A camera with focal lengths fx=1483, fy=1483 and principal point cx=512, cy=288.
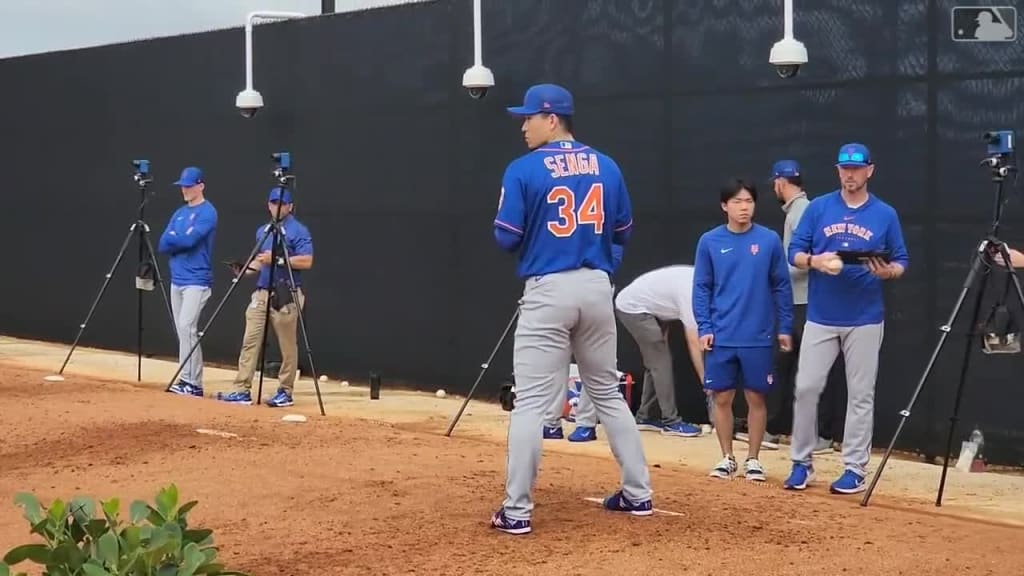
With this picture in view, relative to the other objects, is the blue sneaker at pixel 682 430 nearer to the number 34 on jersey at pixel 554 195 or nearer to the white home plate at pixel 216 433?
the white home plate at pixel 216 433

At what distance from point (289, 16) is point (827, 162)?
6.84 meters

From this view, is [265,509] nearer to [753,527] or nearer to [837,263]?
[753,527]

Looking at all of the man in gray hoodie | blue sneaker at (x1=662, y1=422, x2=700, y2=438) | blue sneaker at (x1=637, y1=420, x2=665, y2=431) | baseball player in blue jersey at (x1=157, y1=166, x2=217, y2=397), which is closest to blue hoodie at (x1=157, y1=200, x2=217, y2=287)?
baseball player in blue jersey at (x1=157, y1=166, x2=217, y2=397)

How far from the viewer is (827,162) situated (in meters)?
10.2

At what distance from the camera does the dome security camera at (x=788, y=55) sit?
988 centimetres

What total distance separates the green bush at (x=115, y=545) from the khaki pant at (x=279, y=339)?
742 cm

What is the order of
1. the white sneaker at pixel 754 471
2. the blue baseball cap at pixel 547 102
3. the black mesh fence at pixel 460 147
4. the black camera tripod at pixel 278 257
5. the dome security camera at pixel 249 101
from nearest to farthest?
the blue baseball cap at pixel 547 102, the white sneaker at pixel 754 471, the black mesh fence at pixel 460 147, the black camera tripod at pixel 278 257, the dome security camera at pixel 249 101

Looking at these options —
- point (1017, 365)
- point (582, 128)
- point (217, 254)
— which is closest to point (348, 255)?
point (217, 254)

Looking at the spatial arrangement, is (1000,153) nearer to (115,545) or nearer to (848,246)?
(848,246)

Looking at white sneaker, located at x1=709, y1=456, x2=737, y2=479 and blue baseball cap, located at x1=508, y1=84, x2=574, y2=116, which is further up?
blue baseball cap, located at x1=508, y1=84, x2=574, y2=116

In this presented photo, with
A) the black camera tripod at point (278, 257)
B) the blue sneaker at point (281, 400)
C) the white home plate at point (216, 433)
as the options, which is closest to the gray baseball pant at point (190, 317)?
the black camera tripod at point (278, 257)

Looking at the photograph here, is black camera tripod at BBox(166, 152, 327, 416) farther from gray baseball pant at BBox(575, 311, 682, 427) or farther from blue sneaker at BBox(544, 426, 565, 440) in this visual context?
gray baseball pant at BBox(575, 311, 682, 427)

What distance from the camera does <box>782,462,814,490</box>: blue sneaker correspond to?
8.40 meters

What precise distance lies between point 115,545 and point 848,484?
4835 millimetres
